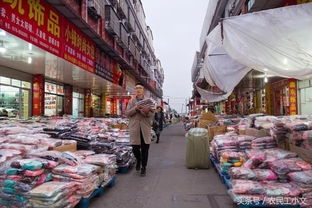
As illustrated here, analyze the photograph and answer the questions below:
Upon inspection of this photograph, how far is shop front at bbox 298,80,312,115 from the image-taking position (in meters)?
10.4

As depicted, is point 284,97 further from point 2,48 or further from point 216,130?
point 2,48

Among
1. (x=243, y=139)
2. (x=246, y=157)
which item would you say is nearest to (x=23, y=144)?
(x=246, y=157)

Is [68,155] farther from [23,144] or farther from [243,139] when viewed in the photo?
[243,139]

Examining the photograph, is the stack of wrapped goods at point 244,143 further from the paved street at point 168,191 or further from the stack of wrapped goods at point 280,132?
the paved street at point 168,191

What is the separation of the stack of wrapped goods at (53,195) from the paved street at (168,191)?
69 cm

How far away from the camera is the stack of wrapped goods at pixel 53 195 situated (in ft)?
11.9

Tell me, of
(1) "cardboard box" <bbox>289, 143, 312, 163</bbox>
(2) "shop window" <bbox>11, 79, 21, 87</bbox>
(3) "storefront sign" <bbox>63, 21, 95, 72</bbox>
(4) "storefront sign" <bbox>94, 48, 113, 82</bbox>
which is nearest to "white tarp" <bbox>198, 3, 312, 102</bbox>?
(1) "cardboard box" <bbox>289, 143, 312, 163</bbox>

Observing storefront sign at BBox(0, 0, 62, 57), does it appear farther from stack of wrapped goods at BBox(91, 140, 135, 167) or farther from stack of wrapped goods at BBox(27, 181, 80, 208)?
stack of wrapped goods at BBox(27, 181, 80, 208)

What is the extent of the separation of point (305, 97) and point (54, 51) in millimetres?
8410

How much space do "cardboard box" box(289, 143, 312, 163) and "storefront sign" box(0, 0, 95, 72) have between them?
622 centimetres

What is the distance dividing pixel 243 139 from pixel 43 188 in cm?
449

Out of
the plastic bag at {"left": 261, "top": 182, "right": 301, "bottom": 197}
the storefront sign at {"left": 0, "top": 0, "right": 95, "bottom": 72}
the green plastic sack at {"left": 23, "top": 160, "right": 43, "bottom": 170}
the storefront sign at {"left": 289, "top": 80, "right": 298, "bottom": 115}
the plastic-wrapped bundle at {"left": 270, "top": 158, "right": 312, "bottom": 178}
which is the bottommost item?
the plastic bag at {"left": 261, "top": 182, "right": 301, "bottom": 197}

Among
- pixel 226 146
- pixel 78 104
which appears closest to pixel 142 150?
pixel 226 146

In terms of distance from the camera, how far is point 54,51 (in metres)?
9.30
